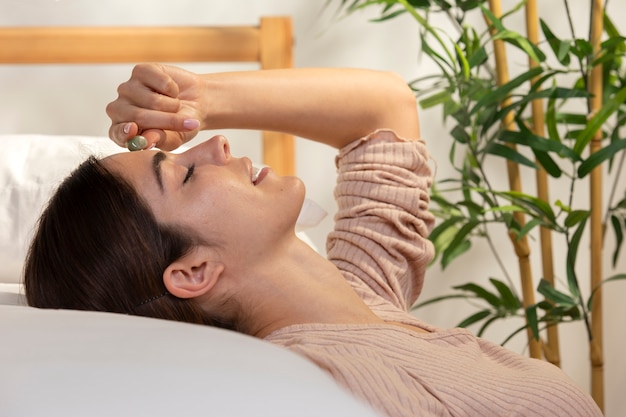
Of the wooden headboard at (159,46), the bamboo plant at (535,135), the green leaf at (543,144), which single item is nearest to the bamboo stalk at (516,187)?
the bamboo plant at (535,135)

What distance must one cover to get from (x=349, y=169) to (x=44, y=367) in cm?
98

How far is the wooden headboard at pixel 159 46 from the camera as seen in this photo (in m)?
1.89

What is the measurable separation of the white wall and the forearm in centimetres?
79

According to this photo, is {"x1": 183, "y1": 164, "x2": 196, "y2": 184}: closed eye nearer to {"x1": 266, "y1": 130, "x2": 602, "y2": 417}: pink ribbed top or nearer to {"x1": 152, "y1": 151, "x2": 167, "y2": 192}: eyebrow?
{"x1": 152, "y1": 151, "x2": 167, "y2": 192}: eyebrow

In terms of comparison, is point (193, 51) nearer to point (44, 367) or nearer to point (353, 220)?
point (353, 220)

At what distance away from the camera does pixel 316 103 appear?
1.36m

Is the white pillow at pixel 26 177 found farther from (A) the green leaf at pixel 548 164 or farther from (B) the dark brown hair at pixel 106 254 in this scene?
(A) the green leaf at pixel 548 164

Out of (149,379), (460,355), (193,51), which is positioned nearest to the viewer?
(149,379)

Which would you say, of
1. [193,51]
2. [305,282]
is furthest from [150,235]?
[193,51]

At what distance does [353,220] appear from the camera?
4.37 feet

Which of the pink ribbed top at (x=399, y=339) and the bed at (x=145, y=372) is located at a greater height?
the bed at (x=145, y=372)

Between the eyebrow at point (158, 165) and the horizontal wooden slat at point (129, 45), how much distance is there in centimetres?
86

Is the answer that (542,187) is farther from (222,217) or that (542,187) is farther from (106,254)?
(106,254)

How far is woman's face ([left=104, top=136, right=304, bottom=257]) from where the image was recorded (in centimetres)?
103
